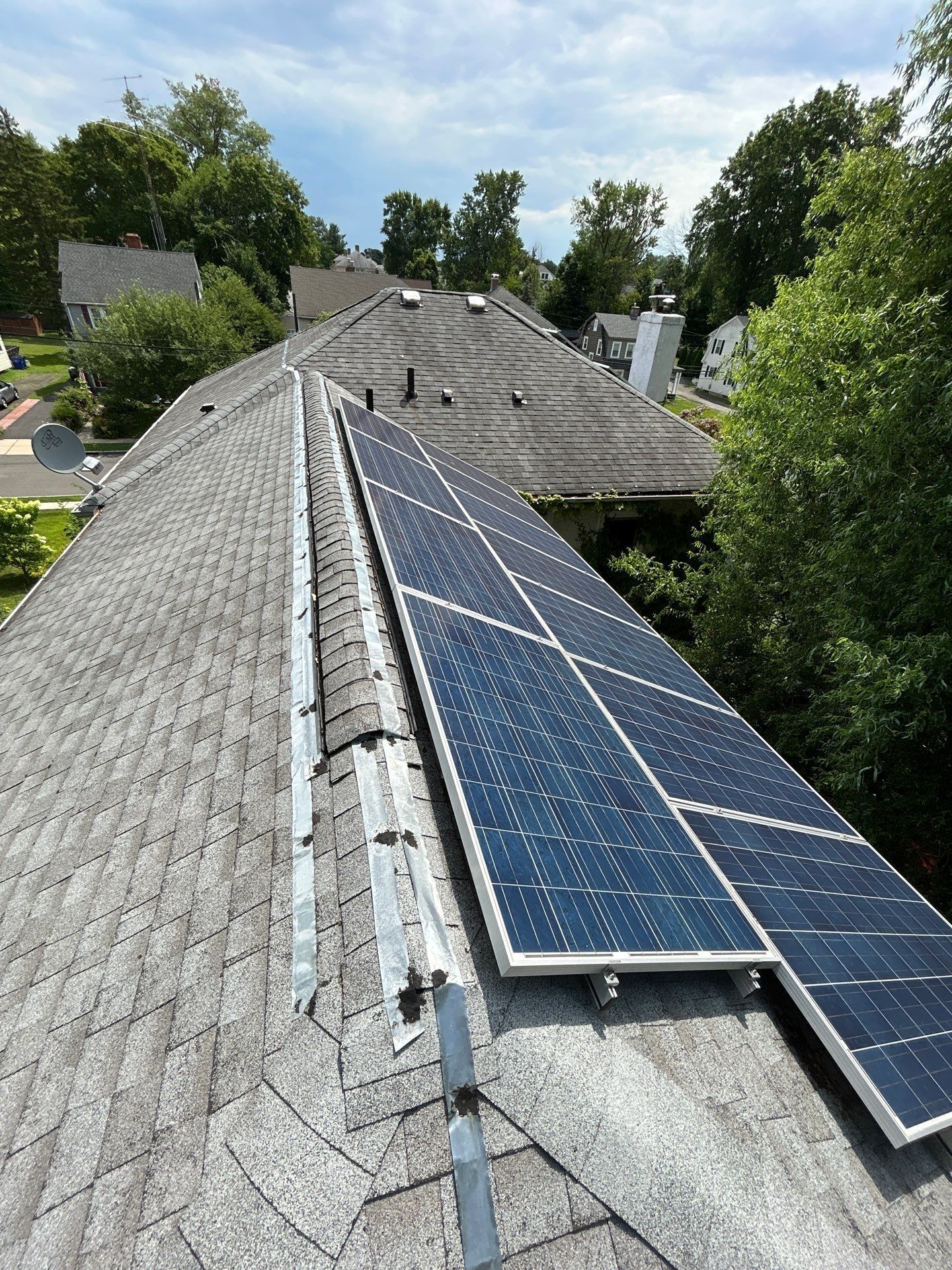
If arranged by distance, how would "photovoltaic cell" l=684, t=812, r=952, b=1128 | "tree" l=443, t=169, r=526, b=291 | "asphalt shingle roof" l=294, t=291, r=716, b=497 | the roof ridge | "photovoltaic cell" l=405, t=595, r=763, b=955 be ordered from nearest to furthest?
"photovoltaic cell" l=405, t=595, r=763, b=955 < "photovoltaic cell" l=684, t=812, r=952, b=1128 < the roof ridge < "asphalt shingle roof" l=294, t=291, r=716, b=497 < "tree" l=443, t=169, r=526, b=291

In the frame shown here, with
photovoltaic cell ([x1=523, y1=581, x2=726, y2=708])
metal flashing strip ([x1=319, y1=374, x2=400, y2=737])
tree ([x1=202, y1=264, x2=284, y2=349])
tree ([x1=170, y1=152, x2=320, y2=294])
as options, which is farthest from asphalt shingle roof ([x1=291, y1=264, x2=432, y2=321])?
photovoltaic cell ([x1=523, y1=581, x2=726, y2=708])

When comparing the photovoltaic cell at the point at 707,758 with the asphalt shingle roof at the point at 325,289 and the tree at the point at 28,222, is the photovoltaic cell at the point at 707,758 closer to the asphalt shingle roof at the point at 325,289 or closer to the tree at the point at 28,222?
the asphalt shingle roof at the point at 325,289

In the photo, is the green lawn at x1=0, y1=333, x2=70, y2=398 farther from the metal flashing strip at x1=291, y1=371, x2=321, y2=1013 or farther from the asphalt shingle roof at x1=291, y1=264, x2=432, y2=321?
the metal flashing strip at x1=291, y1=371, x2=321, y2=1013

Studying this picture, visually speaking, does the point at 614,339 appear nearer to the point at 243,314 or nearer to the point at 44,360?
the point at 243,314

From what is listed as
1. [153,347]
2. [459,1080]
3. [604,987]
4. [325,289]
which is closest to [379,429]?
[604,987]

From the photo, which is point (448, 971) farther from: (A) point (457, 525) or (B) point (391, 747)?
(A) point (457, 525)
